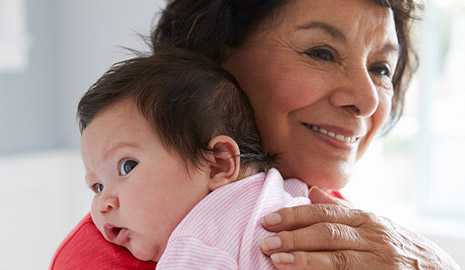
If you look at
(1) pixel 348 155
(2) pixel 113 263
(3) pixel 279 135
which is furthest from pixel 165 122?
(1) pixel 348 155

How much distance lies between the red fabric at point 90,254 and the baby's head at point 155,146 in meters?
0.03

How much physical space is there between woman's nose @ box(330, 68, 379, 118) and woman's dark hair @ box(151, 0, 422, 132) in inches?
5.8

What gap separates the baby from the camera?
1.17 m

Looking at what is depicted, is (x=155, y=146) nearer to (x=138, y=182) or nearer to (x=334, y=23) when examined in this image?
(x=138, y=182)

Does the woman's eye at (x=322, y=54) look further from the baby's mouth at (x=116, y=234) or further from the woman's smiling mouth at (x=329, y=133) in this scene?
the baby's mouth at (x=116, y=234)

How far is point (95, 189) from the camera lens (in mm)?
1310

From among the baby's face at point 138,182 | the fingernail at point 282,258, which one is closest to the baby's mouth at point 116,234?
the baby's face at point 138,182

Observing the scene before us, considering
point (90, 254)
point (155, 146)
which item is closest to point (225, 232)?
point (155, 146)

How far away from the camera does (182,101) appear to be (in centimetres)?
122

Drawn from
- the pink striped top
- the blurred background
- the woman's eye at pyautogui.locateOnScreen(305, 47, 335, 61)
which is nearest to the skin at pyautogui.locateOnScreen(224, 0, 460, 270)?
the woman's eye at pyautogui.locateOnScreen(305, 47, 335, 61)

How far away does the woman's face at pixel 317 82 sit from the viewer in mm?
1494

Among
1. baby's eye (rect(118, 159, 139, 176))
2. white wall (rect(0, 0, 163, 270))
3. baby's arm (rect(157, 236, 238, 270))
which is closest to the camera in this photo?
baby's arm (rect(157, 236, 238, 270))

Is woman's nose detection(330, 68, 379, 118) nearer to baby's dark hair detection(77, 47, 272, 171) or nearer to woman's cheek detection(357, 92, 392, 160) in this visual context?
woman's cheek detection(357, 92, 392, 160)

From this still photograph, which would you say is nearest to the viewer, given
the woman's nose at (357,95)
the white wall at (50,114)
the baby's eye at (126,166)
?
the baby's eye at (126,166)
